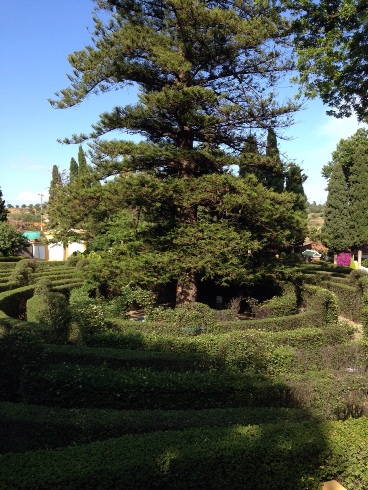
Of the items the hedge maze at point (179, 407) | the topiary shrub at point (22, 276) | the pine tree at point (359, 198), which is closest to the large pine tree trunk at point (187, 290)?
the hedge maze at point (179, 407)

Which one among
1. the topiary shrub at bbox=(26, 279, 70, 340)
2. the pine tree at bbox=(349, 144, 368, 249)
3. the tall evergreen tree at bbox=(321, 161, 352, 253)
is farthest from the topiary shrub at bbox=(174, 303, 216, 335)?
the pine tree at bbox=(349, 144, 368, 249)

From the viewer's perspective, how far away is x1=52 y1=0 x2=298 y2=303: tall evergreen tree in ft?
42.1

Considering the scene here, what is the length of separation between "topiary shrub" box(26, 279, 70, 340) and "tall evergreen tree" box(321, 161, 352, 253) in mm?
31041

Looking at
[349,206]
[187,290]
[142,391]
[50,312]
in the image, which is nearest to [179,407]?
[142,391]

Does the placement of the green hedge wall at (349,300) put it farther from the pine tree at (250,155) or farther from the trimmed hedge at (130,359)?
the trimmed hedge at (130,359)

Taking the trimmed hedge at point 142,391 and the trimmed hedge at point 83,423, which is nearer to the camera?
the trimmed hedge at point 83,423

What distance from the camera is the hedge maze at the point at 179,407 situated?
4227 mm

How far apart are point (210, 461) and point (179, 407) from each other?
2.04 m

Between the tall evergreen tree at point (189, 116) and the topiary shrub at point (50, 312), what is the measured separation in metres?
2.65

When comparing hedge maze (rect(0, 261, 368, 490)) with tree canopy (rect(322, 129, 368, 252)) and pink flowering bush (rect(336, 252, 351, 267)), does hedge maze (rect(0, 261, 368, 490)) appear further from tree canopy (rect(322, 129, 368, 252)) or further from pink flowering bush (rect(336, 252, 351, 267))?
tree canopy (rect(322, 129, 368, 252))

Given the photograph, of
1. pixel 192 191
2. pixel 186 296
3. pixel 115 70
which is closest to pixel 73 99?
pixel 115 70

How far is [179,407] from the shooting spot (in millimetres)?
6289

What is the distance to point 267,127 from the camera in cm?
1450

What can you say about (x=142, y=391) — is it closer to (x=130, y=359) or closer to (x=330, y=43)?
(x=130, y=359)
